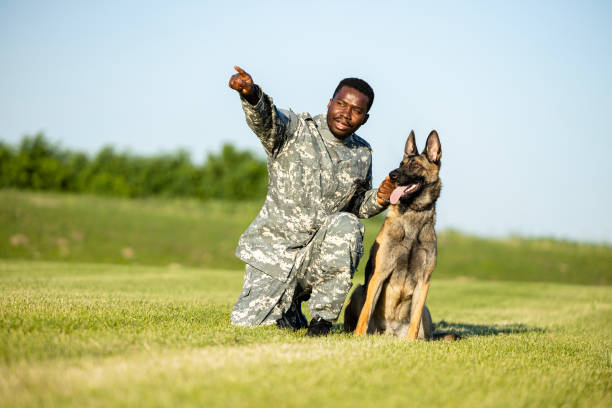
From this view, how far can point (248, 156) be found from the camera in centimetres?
6712

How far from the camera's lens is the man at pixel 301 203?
16.5ft

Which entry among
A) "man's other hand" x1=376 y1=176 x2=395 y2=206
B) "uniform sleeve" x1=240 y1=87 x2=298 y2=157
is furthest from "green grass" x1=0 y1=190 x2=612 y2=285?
"uniform sleeve" x1=240 y1=87 x2=298 y2=157

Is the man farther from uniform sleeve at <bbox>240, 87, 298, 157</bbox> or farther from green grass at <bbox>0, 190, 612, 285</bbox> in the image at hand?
green grass at <bbox>0, 190, 612, 285</bbox>

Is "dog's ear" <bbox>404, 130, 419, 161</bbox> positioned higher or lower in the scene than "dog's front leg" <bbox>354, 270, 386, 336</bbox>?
higher

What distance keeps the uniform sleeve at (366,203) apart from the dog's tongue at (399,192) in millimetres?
254

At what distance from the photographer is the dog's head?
17.0ft

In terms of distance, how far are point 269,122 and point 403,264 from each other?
1.92m

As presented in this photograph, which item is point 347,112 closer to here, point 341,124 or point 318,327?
point 341,124

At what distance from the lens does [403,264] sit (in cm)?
514

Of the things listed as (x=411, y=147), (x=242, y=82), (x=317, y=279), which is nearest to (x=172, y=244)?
(x=411, y=147)

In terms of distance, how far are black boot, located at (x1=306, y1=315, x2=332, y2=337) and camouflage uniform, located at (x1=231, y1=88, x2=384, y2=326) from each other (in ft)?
0.66

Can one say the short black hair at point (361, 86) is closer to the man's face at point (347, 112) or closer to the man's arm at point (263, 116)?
the man's face at point (347, 112)

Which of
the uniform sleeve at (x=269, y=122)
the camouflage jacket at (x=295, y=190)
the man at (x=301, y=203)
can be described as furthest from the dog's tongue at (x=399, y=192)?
the uniform sleeve at (x=269, y=122)

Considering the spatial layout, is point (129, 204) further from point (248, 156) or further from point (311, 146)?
point (248, 156)
